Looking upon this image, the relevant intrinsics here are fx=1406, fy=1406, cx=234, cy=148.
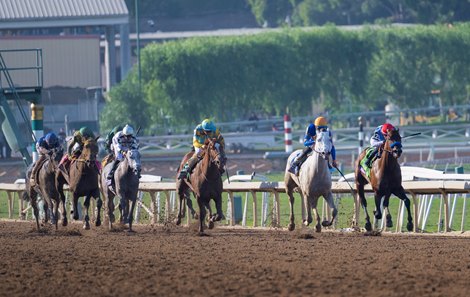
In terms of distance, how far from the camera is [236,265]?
46.6 ft

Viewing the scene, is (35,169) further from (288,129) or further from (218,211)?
(288,129)

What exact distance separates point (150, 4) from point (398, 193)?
68854 millimetres

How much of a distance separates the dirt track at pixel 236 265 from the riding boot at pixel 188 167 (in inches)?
39.9

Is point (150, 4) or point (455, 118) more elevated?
point (150, 4)

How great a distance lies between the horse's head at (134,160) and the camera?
65.1 ft

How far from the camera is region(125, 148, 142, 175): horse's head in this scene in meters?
19.8

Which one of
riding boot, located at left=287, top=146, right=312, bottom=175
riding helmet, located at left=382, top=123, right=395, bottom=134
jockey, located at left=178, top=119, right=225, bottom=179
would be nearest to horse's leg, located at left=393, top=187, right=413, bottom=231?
riding helmet, located at left=382, top=123, right=395, bottom=134

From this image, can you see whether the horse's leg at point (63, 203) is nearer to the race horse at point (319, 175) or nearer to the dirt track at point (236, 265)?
the dirt track at point (236, 265)

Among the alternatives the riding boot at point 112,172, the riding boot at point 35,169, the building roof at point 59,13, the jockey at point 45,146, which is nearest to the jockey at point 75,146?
the jockey at point 45,146

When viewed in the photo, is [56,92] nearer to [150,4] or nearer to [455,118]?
[455,118]

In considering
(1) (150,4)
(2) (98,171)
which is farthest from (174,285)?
(1) (150,4)

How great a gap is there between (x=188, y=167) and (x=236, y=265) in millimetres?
5746

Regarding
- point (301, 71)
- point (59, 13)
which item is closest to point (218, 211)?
point (59, 13)

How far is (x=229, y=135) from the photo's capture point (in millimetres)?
45688
